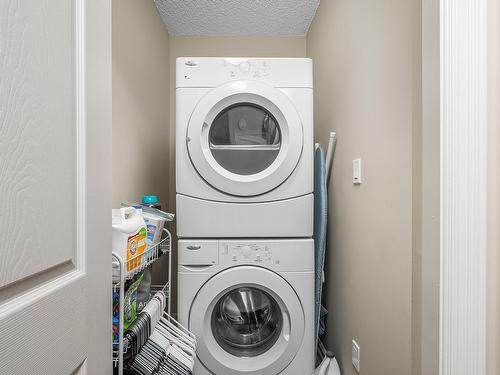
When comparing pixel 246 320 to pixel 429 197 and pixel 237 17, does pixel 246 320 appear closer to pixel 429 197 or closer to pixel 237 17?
pixel 429 197

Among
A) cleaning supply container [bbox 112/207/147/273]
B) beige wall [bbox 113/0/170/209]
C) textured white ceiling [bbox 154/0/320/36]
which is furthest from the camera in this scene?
textured white ceiling [bbox 154/0/320/36]

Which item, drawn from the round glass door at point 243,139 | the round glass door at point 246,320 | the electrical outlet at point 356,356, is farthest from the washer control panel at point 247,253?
the electrical outlet at point 356,356

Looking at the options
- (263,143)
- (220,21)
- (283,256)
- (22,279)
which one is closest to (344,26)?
(263,143)

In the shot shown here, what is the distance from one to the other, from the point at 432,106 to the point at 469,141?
117 millimetres

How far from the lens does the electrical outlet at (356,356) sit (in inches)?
56.8

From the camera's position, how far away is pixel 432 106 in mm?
750

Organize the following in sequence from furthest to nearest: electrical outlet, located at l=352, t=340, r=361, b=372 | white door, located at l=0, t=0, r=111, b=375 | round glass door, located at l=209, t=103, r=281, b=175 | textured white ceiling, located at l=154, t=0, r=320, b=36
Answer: textured white ceiling, located at l=154, t=0, r=320, b=36
round glass door, located at l=209, t=103, r=281, b=175
electrical outlet, located at l=352, t=340, r=361, b=372
white door, located at l=0, t=0, r=111, b=375

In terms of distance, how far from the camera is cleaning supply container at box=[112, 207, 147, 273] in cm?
100

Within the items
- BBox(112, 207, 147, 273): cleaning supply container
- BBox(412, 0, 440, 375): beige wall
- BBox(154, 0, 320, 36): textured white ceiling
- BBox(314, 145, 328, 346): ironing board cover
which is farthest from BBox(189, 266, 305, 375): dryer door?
BBox(154, 0, 320, 36): textured white ceiling

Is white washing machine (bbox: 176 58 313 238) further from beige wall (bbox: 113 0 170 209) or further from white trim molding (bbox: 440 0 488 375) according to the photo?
white trim molding (bbox: 440 0 488 375)

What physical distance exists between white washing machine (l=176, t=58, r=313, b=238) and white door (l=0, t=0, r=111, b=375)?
0.91 metres

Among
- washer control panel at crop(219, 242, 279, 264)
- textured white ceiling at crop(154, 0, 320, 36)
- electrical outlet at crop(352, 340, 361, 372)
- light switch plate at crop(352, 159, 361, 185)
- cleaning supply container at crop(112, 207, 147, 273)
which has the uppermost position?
textured white ceiling at crop(154, 0, 320, 36)

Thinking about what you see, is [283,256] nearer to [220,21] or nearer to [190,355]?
[190,355]

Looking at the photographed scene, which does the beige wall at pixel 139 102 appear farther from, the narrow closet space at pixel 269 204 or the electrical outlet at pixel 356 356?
the electrical outlet at pixel 356 356
